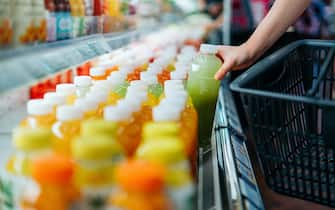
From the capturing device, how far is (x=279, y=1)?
66.9 inches

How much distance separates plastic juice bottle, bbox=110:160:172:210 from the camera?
0.74 meters

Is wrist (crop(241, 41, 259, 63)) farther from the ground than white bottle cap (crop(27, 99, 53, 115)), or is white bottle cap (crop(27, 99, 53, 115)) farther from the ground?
wrist (crop(241, 41, 259, 63))

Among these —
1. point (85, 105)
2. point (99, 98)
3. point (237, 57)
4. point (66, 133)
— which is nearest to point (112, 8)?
point (237, 57)

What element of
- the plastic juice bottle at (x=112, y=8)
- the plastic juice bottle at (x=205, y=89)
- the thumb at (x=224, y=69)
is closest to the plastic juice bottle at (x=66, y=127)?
the thumb at (x=224, y=69)

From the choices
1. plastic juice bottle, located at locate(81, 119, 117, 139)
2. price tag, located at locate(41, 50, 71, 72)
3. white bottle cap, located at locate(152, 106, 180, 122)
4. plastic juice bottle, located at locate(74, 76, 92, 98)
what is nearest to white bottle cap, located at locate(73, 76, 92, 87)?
plastic juice bottle, located at locate(74, 76, 92, 98)

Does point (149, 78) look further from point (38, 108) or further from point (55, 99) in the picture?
point (38, 108)

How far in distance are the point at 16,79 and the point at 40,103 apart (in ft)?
0.36

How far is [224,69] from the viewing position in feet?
5.33

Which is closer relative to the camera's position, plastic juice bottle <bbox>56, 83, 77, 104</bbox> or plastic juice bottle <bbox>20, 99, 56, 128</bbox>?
plastic juice bottle <bbox>20, 99, 56, 128</bbox>

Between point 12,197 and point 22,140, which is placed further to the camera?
point 12,197

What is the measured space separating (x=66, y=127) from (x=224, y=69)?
68 centimetres

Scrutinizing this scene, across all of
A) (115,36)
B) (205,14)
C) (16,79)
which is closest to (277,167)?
(16,79)

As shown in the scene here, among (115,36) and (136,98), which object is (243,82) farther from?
(115,36)

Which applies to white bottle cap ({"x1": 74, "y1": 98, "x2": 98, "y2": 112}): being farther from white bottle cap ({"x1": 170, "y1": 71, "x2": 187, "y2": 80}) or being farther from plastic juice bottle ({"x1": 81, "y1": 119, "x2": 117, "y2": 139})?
white bottle cap ({"x1": 170, "y1": 71, "x2": 187, "y2": 80})
